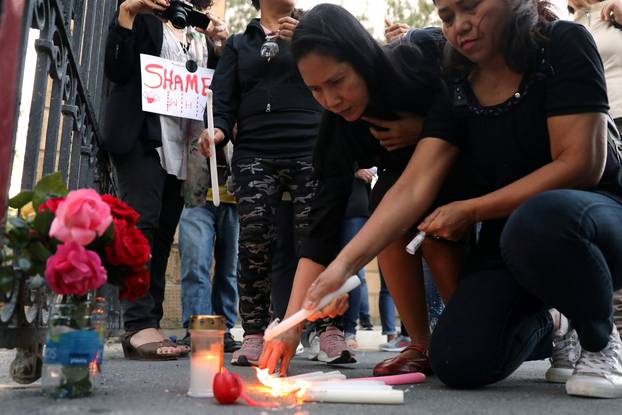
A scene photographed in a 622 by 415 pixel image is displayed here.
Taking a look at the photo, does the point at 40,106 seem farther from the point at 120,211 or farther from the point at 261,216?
the point at 261,216

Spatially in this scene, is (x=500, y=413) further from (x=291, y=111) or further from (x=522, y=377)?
(x=291, y=111)

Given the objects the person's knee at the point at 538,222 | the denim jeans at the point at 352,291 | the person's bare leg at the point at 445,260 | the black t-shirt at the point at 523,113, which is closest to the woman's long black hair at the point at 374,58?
the black t-shirt at the point at 523,113

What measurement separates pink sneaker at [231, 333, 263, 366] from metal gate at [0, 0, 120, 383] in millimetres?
640

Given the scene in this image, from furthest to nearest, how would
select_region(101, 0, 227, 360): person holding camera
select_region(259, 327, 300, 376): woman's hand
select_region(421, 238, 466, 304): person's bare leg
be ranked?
1. select_region(101, 0, 227, 360): person holding camera
2. select_region(421, 238, 466, 304): person's bare leg
3. select_region(259, 327, 300, 376): woman's hand

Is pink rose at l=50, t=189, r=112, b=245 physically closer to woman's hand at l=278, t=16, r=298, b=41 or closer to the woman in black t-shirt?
the woman in black t-shirt

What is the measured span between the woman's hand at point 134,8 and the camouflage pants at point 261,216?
0.68 metres

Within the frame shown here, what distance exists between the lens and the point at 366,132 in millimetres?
2076

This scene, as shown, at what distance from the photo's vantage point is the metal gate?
4.20ft

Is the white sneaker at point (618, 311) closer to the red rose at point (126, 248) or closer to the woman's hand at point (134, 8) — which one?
the red rose at point (126, 248)

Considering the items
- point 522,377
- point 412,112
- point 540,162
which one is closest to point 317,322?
point 522,377

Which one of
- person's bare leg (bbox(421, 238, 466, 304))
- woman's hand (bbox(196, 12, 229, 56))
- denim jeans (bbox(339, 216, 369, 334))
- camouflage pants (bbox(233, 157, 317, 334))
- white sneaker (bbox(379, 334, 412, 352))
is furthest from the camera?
white sneaker (bbox(379, 334, 412, 352))

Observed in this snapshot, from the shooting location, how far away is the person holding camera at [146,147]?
2568 millimetres

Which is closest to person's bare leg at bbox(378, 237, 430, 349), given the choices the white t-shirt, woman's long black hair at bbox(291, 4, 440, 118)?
woman's long black hair at bbox(291, 4, 440, 118)

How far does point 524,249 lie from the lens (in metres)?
1.54
